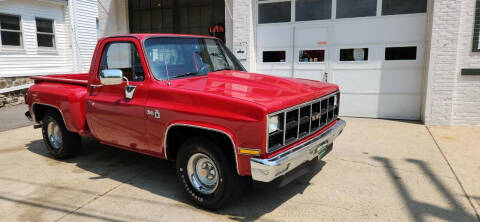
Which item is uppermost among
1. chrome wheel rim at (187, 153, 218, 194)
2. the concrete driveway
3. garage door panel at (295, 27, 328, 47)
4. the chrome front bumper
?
garage door panel at (295, 27, 328, 47)

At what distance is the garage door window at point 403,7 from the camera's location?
759 centimetres

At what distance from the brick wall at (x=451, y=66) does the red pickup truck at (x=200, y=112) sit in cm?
392

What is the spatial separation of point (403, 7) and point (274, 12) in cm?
298

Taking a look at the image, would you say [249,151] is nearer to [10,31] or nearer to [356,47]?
[356,47]

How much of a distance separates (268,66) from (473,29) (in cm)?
449

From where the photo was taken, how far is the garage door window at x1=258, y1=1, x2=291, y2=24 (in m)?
8.84

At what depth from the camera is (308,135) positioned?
3680 mm

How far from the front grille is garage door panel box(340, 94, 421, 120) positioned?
424 centimetres

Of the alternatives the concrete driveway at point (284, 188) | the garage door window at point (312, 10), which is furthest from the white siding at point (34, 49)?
the garage door window at point (312, 10)

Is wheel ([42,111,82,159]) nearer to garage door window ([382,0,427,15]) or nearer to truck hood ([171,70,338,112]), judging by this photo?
truck hood ([171,70,338,112])

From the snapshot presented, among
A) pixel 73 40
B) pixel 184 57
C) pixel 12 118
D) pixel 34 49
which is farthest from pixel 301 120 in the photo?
pixel 73 40

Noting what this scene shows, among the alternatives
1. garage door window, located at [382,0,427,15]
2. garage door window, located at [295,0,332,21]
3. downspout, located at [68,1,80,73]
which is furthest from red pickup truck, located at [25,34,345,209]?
downspout, located at [68,1,80,73]

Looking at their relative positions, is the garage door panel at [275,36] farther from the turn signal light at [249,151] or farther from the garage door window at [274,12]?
the turn signal light at [249,151]

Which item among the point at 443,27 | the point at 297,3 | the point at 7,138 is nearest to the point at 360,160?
the point at 443,27
